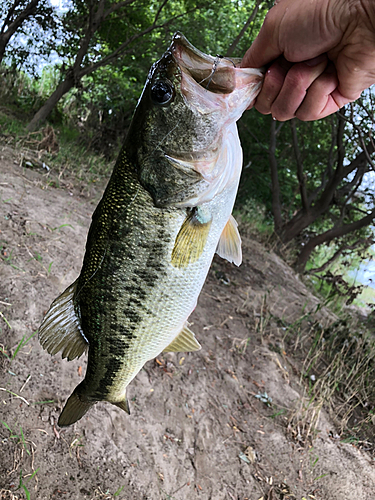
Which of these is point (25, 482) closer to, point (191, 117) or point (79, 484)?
point (79, 484)

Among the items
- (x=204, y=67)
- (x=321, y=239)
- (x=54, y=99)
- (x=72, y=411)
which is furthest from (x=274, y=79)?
(x=321, y=239)

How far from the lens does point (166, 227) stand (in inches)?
63.3

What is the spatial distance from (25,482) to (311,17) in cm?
274

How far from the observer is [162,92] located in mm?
1562

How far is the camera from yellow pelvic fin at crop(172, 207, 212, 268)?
1604 millimetres

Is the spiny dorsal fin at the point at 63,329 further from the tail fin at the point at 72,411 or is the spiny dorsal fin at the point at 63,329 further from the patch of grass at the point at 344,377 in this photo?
the patch of grass at the point at 344,377

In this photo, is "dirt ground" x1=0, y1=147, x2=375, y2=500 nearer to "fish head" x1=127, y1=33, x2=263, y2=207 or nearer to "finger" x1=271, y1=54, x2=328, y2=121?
"fish head" x1=127, y1=33, x2=263, y2=207

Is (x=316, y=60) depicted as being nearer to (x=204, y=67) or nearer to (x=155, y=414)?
(x=204, y=67)

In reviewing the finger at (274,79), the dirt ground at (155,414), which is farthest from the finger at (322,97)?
the dirt ground at (155,414)

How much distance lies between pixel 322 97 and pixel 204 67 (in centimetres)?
64

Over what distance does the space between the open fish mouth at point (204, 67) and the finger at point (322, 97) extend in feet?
1.58

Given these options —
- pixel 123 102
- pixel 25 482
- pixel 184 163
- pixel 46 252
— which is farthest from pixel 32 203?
pixel 123 102

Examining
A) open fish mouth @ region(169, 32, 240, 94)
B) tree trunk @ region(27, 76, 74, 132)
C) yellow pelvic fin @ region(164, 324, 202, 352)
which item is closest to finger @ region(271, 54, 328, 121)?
open fish mouth @ region(169, 32, 240, 94)

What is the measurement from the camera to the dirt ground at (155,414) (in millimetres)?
2596
